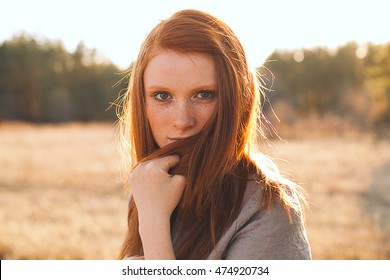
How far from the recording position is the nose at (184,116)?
1.19 metres

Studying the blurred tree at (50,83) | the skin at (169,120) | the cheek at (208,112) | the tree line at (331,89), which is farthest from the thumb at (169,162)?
the tree line at (331,89)

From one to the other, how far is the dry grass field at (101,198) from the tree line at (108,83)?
1728 millimetres

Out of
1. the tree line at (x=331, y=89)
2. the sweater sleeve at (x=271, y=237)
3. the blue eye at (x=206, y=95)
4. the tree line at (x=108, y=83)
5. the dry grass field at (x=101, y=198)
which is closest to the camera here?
the sweater sleeve at (x=271, y=237)

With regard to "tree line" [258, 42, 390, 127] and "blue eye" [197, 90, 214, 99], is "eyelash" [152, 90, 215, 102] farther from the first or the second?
"tree line" [258, 42, 390, 127]

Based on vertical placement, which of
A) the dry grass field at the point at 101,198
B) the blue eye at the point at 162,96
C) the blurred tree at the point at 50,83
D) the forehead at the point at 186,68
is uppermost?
the forehead at the point at 186,68

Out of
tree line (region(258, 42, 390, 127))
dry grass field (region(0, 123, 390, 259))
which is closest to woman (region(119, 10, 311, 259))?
dry grass field (region(0, 123, 390, 259))

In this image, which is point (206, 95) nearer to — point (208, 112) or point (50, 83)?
point (208, 112)

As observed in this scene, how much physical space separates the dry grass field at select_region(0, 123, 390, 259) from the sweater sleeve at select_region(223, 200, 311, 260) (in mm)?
202

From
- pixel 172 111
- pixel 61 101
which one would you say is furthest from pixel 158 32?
pixel 61 101

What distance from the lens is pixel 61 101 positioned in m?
15.1

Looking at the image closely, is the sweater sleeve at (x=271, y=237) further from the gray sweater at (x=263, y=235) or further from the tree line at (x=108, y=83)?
the tree line at (x=108, y=83)
